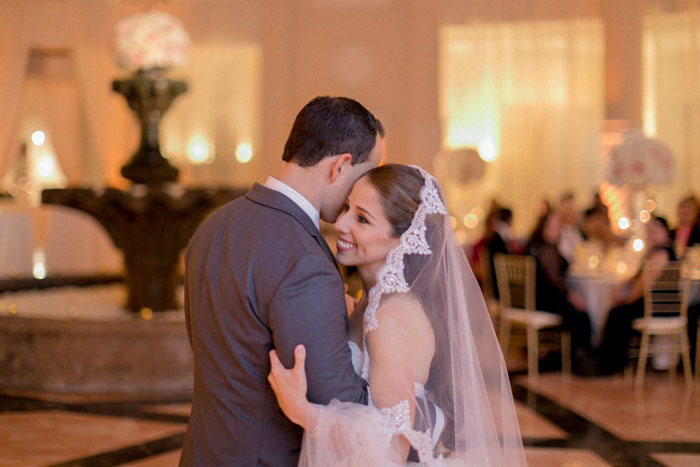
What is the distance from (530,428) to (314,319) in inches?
142

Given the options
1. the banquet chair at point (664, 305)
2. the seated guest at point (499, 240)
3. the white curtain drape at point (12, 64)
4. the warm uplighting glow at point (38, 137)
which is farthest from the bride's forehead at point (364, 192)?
the warm uplighting glow at point (38, 137)

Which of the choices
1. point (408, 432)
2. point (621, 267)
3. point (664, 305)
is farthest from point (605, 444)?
point (408, 432)

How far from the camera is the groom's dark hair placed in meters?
1.77

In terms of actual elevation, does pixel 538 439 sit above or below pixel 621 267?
below

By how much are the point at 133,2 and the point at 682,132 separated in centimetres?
793

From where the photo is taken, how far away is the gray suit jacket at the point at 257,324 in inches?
66.1

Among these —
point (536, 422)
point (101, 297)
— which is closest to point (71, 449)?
point (536, 422)

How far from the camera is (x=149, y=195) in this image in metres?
5.92

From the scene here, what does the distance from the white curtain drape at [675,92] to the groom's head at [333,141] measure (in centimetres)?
1076

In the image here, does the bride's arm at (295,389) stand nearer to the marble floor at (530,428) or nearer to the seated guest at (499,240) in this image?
the marble floor at (530,428)

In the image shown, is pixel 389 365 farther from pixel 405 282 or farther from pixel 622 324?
pixel 622 324

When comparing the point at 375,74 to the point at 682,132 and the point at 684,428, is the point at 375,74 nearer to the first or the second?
the point at 682,132

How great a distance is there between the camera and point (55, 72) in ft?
40.8

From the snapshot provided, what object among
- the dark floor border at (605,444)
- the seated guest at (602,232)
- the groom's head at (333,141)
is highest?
the groom's head at (333,141)
